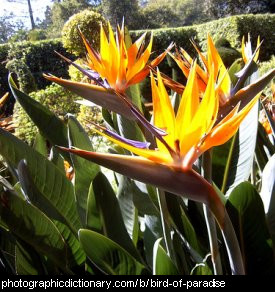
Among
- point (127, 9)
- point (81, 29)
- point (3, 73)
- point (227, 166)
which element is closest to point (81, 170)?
point (227, 166)

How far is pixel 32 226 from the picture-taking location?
0.72 meters

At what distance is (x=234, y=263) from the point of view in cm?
53

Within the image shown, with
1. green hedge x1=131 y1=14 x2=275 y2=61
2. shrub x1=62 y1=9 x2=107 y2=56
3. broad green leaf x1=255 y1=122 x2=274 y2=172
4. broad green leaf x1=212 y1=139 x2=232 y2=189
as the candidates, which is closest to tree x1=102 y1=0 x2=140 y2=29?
green hedge x1=131 y1=14 x2=275 y2=61

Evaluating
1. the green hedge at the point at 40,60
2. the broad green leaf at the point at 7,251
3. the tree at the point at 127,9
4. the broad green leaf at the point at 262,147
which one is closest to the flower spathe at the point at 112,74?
the broad green leaf at the point at 7,251

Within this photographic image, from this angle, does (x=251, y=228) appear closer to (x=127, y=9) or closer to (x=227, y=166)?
(x=227, y=166)

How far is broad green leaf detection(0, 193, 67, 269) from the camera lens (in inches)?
27.7

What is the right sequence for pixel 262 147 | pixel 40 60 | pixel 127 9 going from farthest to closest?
pixel 127 9
pixel 40 60
pixel 262 147

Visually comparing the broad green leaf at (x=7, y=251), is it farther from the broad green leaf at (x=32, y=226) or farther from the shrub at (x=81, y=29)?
the shrub at (x=81, y=29)

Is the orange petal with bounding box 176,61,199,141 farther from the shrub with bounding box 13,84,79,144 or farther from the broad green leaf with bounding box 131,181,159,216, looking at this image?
the shrub with bounding box 13,84,79,144

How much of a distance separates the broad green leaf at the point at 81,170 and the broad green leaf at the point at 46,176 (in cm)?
2

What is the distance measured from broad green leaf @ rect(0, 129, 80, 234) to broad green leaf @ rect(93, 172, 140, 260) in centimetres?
10

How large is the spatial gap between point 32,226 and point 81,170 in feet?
0.62

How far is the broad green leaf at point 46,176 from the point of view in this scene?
815 mm

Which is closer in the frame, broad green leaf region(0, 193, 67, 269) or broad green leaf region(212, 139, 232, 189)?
broad green leaf region(0, 193, 67, 269)
